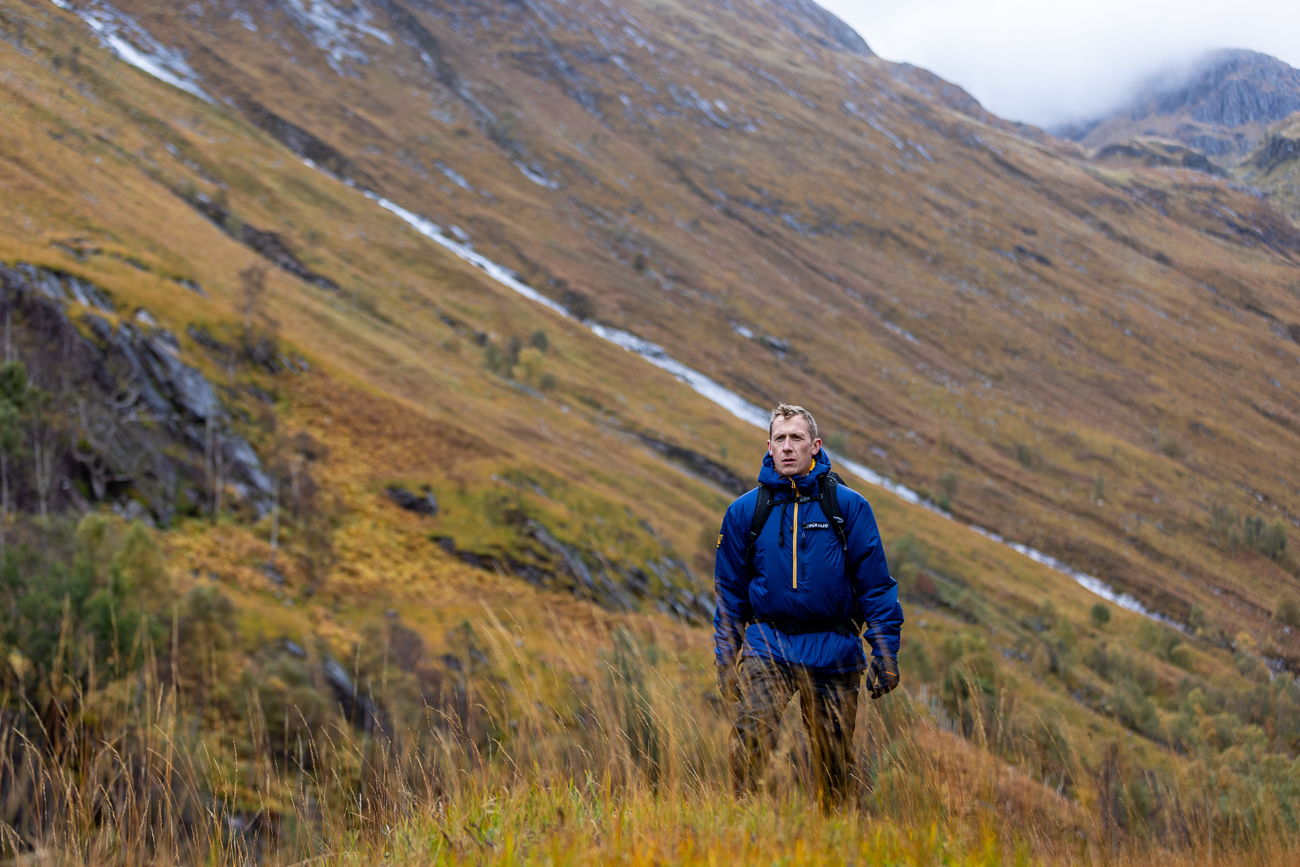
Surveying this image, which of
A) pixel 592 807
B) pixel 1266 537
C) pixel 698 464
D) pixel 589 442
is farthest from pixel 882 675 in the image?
pixel 1266 537

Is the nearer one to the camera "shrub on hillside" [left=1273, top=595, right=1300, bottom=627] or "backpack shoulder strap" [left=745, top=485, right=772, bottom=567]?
"backpack shoulder strap" [left=745, top=485, right=772, bottom=567]

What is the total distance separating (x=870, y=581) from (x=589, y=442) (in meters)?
56.9

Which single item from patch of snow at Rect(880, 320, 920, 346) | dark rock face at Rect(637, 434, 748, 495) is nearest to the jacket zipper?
dark rock face at Rect(637, 434, 748, 495)

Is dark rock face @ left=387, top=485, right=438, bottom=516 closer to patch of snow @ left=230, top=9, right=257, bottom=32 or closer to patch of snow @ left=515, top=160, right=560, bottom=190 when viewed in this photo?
patch of snow @ left=515, top=160, right=560, bottom=190

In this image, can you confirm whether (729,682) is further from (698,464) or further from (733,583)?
(698,464)

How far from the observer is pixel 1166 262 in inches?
6900

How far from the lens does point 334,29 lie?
144m

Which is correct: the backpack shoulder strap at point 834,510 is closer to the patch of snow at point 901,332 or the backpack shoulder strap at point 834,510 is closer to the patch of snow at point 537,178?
the patch of snow at point 901,332

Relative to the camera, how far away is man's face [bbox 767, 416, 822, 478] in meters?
4.42

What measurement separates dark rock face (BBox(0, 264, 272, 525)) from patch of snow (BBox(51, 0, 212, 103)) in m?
88.3

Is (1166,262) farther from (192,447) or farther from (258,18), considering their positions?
(192,447)

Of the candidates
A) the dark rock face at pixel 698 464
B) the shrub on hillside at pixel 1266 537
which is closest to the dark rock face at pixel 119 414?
the dark rock face at pixel 698 464

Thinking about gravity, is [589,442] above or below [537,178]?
below

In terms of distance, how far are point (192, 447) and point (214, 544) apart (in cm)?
582
